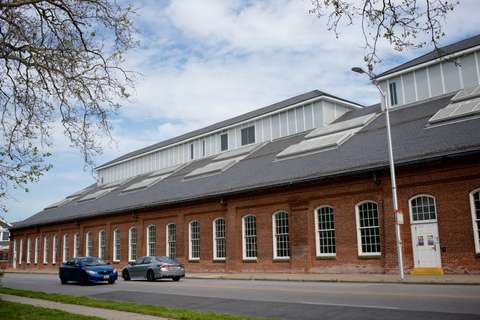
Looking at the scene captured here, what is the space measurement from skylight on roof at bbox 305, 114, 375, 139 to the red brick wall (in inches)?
267

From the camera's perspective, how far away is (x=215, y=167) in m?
38.2

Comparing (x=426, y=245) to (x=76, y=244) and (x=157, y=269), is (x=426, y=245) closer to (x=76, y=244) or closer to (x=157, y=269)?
(x=157, y=269)

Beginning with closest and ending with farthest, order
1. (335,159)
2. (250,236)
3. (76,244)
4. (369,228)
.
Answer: (369,228) → (335,159) → (250,236) → (76,244)

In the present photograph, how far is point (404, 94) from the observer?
32.2m

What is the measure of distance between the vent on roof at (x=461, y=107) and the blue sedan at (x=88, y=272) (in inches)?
697

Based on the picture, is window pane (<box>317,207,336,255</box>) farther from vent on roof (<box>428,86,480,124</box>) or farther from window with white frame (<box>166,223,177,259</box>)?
window with white frame (<box>166,223,177,259</box>)

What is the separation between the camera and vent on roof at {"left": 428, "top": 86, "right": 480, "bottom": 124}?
78.9 feet

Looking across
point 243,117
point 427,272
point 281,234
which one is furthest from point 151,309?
point 243,117

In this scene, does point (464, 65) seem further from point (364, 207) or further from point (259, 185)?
point (259, 185)

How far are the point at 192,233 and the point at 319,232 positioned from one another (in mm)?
11022

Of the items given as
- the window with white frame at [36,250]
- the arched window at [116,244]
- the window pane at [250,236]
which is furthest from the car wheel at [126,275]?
the window with white frame at [36,250]

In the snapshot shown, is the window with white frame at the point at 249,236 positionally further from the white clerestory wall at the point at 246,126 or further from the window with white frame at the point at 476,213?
the window with white frame at the point at 476,213

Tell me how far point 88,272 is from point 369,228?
45.2 feet

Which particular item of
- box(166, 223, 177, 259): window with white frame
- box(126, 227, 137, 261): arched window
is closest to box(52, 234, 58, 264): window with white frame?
box(126, 227, 137, 261): arched window
